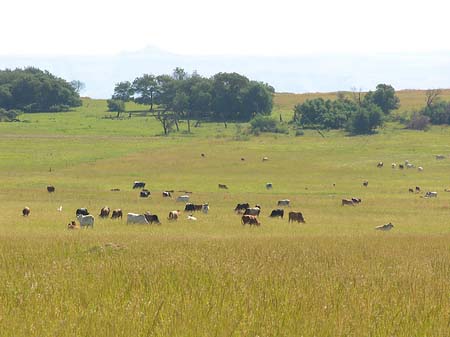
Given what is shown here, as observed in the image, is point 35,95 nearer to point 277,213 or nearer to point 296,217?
point 277,213

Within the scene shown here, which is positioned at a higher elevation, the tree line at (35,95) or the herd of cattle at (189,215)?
the tree line at (35,95)

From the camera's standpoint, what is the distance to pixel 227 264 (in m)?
12.1

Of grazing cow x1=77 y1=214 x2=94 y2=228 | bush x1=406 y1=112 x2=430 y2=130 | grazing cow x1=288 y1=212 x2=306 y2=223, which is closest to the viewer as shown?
grazing cow x1=77 y1=214 x2=94 y2=228

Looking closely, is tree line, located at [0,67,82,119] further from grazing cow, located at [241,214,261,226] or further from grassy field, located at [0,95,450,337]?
grazing cow, located at [241,214,261,226]

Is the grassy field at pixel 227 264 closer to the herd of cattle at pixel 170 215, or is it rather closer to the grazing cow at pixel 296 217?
the grazing cow at pixel 296 217

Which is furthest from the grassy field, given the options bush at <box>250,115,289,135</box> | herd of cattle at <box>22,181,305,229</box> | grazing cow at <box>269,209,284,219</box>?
bush at <box>250,115,289,135</box>

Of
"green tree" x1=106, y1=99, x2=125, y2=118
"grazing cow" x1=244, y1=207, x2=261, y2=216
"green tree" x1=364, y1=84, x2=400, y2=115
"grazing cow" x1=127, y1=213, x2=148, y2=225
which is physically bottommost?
"grazing cow" x1=244, y1=207, x2=261, y2=216

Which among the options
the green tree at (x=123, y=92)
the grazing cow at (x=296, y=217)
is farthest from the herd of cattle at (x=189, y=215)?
the green tree at (x=123, y=92)

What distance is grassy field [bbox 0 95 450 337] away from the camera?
26.6ft

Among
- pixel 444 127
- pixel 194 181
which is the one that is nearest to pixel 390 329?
pixel 194 181

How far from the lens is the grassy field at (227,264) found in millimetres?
8109

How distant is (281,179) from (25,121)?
7443cm

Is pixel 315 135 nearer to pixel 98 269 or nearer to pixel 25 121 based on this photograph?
pixel 25 121

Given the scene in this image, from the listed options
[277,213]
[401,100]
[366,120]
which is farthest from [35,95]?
[277,213]
